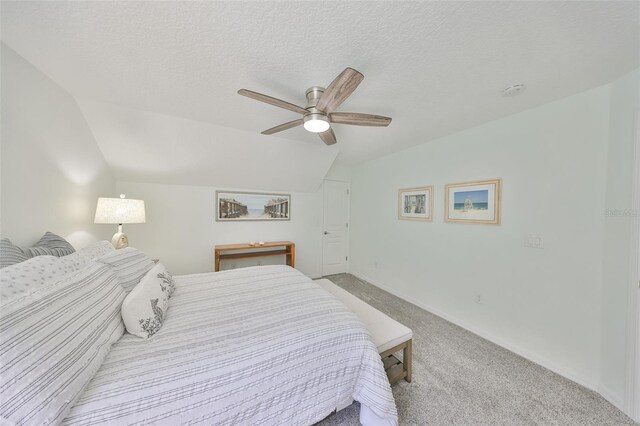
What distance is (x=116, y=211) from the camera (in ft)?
7.44

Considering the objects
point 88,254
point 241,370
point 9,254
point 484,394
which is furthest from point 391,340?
point 9,254

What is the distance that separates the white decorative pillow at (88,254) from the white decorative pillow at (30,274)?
0.44ft

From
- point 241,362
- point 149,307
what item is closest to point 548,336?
point 241,362

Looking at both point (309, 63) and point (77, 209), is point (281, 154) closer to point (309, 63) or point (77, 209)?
point (309, 63)

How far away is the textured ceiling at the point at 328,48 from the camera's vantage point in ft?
3.51

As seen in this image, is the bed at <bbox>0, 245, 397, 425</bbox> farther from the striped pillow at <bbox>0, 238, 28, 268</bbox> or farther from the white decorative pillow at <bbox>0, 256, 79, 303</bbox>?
the striped pillow at <bbox>0, 238, 28, 268</bbox>

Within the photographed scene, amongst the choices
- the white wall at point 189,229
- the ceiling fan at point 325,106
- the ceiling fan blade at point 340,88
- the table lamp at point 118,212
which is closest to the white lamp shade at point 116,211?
the table lamp at point 118,212

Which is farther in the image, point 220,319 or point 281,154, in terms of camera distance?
point 281,154

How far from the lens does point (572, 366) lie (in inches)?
69.2

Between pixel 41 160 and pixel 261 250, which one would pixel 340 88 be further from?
pixel 261 250

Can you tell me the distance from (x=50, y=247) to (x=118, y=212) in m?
0.81

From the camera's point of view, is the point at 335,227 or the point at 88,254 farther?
the point at 335,227

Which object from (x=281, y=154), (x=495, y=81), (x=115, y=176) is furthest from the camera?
(x=281, y=154)

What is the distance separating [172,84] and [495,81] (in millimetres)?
2587
